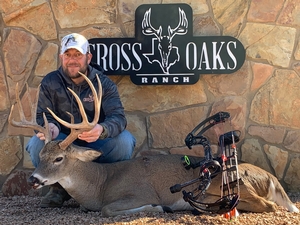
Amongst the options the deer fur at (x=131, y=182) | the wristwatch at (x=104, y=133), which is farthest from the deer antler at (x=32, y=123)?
the wristwatch at (x=104, y=133)

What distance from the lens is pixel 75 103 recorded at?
517cm

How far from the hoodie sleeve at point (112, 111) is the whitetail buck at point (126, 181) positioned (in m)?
0.27

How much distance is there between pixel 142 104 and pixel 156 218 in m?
1.95

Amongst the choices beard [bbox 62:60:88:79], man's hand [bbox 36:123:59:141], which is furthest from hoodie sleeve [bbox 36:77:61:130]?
beard [bbox 62:60:88:79]

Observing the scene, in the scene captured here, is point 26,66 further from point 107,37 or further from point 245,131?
point 245,131

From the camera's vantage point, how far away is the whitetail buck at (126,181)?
462cm

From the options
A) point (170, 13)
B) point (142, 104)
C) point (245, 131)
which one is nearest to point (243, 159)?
point (245, 131)

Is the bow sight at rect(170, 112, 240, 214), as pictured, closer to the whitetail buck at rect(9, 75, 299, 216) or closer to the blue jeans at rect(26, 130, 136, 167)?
the whitetail buck at rect(9, 75, 299, 216)

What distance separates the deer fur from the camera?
15.1 ft

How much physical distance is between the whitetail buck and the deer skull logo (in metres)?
1.31

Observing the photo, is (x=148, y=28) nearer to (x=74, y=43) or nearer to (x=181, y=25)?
(x=181, y=25)

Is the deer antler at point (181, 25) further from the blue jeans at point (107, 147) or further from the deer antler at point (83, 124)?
the deer antler at point (83, 124)

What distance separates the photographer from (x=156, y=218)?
4145 mm

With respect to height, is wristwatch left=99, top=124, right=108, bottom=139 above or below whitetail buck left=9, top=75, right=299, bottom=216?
above
